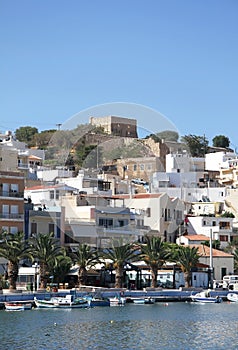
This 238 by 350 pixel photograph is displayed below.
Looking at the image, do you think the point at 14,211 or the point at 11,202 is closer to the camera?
the point at 11,202

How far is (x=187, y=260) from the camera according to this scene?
197 ft

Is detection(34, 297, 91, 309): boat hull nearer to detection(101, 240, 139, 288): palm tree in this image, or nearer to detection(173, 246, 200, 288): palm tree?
detection(101, 240, 139, 288): palm tree

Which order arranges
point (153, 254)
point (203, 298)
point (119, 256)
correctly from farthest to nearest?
point (153, 254) → point (203, 298) → point (119, 256)

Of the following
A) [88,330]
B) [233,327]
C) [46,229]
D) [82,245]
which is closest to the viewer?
[88,330]

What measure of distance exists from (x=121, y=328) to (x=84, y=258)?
1609cm

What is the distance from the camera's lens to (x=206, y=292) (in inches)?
2283

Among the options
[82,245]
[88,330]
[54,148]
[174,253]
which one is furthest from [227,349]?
[174,253]

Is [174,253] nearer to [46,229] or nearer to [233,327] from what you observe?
[46,229]

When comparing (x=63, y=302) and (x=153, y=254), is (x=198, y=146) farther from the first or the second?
(x=63, y=302)

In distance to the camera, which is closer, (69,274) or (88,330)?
(88,330)

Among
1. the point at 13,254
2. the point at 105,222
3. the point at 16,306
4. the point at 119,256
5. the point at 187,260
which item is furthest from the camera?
the point at 187,260

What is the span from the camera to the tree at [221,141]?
131 metres

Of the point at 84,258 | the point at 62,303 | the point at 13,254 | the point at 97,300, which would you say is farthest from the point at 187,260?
the point at 13,254

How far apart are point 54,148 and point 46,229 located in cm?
2959
